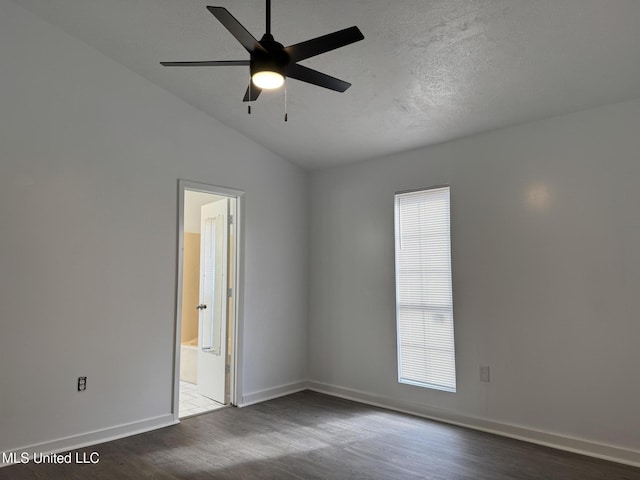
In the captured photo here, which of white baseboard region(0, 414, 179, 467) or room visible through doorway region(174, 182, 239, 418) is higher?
room visible through doorway region(174, 182, 239, 418)

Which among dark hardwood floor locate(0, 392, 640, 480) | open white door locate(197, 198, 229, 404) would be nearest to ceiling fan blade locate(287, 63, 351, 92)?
dark hardwood floor locate(0, 392, 640, 480)

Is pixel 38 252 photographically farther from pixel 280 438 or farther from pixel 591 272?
pixel 591 272

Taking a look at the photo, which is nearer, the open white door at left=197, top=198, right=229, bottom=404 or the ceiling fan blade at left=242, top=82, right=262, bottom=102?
the ceiling fan blade at left=242, top=82, right=262, bottom=102

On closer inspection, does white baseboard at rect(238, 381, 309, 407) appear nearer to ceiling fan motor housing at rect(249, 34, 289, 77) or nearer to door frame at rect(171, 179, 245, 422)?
door frame at rect(171, 179, 245, 422)

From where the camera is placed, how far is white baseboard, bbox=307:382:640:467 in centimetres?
315

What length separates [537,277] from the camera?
359cm

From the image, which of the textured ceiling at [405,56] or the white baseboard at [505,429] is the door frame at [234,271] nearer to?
the textured ceiling at [405,56]

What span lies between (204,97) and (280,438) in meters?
3.27

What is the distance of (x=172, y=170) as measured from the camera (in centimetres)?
417

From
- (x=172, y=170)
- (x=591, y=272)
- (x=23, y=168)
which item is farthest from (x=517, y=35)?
(x=23, y=168)

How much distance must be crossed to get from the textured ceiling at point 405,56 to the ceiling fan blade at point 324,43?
94 centimetres

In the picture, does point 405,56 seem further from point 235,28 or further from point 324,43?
point 235,28

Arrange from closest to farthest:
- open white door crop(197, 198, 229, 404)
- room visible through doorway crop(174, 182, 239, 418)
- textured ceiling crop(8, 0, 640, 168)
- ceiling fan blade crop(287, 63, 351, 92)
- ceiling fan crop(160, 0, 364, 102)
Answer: ceiling fan crop(160, 0, 364, 102) → ceiling fan blade crop(287, 63, 351, 92) → textured ceiling crop(8, 0, 640, 168) → room visible through doorway crop(174, 182, 239, 418) → open white door crop(197, 198, 229, 404)

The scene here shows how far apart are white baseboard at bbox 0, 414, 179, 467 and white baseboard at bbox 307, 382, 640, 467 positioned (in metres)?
2.01
